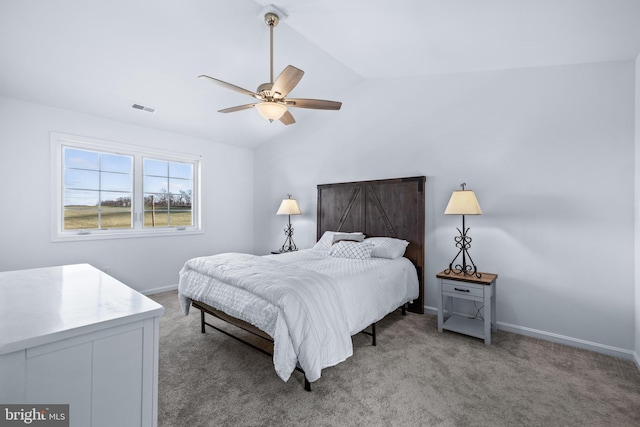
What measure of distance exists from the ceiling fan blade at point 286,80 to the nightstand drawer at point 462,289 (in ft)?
8.08

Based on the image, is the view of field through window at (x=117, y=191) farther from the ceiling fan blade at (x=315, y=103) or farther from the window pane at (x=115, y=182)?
the ceiling fan blade at (x=315, y=103)

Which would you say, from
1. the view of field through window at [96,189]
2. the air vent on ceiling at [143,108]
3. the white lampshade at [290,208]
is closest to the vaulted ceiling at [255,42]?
the air vent on ceiling at [143,108]

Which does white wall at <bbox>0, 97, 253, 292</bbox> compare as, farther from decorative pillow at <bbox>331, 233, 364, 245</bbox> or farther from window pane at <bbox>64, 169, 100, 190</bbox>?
decorative pillow at <bbox>331, 233, 364, 245</bbox>

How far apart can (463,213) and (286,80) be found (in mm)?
2141

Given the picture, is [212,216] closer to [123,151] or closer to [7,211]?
[123,151]

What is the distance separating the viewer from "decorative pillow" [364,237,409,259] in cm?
357

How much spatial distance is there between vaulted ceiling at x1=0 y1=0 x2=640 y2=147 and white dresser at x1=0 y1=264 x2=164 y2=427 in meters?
2.55

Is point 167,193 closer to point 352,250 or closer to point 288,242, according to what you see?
point 288,242

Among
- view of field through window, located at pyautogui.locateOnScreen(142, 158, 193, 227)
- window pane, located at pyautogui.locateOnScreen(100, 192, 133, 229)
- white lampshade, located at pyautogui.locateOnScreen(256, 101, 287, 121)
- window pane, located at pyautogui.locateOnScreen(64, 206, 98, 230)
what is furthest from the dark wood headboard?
window pane, located at pyautogui.locateOnScreen(64, 206, 98, 230)

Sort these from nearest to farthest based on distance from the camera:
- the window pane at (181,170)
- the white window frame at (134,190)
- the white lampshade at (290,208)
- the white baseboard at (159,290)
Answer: the white window frame at (134,190) → the white baseboard at (159,290) → the white lampshade at (290,208) → the window pane at (181,170)

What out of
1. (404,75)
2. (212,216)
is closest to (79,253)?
(212,216)

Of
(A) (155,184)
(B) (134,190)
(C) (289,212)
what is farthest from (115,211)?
(C) (289,212)

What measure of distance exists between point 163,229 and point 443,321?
14.0 feet

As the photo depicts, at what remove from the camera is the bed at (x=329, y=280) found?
2.08 meters
